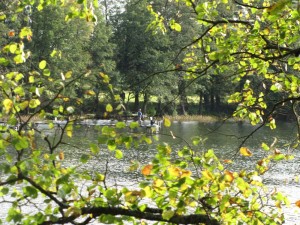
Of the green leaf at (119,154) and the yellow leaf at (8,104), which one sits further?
the green leaf at (119,154)

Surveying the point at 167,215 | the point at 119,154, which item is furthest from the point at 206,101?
the point at 167,215

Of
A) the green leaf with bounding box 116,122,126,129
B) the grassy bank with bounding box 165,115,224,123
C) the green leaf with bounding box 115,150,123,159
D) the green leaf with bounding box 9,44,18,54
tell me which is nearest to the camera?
the green leaf with bounding box 116,122,126,129

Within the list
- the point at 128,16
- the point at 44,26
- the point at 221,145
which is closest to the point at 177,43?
the point at 128,16

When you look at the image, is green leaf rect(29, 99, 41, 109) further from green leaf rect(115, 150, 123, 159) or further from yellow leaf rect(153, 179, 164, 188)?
yellow leaf rect(153, 179, 164, 188)

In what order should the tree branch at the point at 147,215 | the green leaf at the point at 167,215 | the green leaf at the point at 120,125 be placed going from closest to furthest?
the green leaf at the point at 167,215
the tree branch at the point at 147,215
the green leaf at the point at 120,125

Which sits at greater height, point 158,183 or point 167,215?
point 158,183

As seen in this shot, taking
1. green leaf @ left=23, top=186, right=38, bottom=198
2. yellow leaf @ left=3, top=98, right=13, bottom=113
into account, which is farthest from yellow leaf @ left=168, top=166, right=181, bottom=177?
yellow leaf @ left=3, top=98, right=13, bottom=113

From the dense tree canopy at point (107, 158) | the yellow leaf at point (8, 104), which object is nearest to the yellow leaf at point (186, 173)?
the dense tree canopy at point (107, 158)

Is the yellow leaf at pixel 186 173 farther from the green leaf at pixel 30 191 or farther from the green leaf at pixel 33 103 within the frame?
the green leaf at pixel 33 103

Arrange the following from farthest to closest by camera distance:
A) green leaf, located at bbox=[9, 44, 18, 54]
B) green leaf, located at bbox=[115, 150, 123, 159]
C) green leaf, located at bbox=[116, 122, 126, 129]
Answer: green leaf, located at bbox=[9, 44, 18, 54] < green leaf, located at bbox=[115, 150, 123, 159] < green leaf, located at bbox=[116, 122, 126, 129]

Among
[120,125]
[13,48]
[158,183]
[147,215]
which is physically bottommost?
[147,215]

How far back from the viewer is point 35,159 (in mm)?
3182

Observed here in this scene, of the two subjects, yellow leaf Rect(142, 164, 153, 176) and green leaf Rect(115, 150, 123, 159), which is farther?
green leaf Rect(115, 150, 123, 159)

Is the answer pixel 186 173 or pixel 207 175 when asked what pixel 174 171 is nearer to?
pixel 186 173
